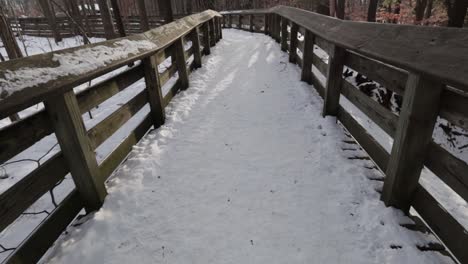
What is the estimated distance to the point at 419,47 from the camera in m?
1.92

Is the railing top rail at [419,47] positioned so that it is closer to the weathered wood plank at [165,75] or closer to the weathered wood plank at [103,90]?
the weathered wood plank at [103,90]

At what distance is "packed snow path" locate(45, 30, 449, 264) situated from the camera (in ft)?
7.45

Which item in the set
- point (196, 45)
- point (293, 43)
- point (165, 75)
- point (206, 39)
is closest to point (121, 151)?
point (165, 75)

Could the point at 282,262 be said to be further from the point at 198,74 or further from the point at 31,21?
the point at 31,21

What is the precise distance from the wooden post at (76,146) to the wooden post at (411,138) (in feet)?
9.21

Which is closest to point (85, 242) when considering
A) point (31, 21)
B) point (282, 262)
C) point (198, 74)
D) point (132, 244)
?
point (132, 244)

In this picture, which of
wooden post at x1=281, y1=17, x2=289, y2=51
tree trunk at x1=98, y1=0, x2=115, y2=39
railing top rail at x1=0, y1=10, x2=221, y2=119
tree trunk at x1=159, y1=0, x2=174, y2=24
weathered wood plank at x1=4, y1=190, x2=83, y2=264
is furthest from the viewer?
tree trunk at x1=159, y1=0, x2=174, y2=24

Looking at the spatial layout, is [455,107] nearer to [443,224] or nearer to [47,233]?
[443,224]

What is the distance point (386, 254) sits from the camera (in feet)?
7.05

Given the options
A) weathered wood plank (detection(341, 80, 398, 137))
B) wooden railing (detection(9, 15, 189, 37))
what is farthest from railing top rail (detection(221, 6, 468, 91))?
wooden railing (detection(9, 15, 189, 37))

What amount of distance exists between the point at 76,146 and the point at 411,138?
9.38 ft

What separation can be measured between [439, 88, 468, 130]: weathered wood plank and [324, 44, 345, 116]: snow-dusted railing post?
2.05 meters

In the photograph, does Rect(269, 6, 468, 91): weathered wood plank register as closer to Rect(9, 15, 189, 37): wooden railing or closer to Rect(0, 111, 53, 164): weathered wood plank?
Rect(0, 111, 53, 164): weathered wood plank

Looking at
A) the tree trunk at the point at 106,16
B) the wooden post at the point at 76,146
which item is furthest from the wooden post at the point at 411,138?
the tree trunk at the point at 106,16
